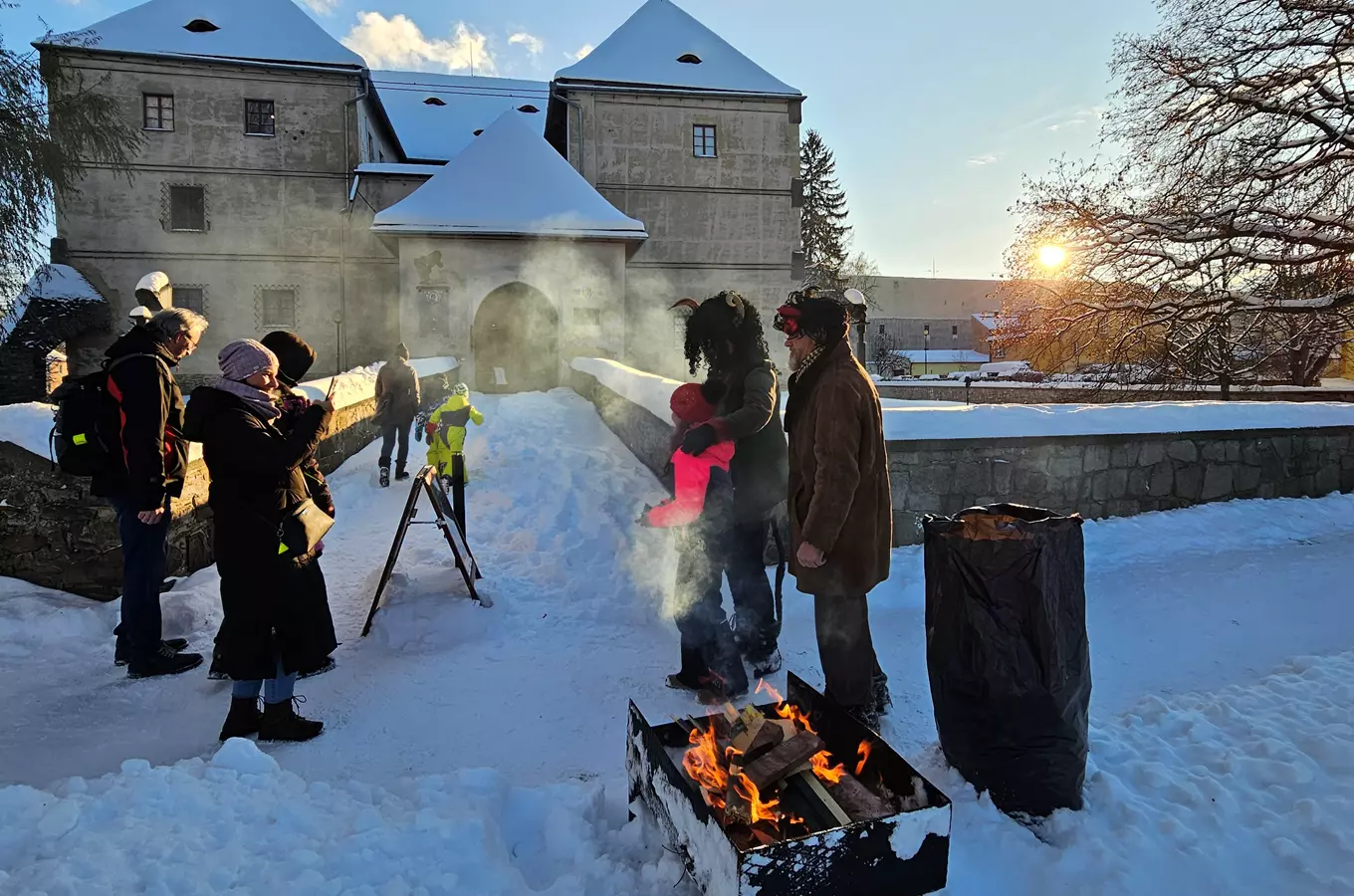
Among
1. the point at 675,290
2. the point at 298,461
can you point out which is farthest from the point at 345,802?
the point at 675,290

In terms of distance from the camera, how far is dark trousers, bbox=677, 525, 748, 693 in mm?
3842

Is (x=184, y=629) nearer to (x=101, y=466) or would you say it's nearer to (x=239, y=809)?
(x=101, y=466)

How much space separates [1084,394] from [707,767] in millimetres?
16037

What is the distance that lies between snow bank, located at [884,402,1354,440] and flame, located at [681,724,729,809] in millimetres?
3937

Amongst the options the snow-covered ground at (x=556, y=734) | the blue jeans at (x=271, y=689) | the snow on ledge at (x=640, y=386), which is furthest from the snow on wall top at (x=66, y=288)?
the blue jeans at (x=271, y=689)

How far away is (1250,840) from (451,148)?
31.6m

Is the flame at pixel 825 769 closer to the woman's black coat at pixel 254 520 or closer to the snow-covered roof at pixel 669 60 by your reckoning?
the woman's black coat at pixel 254 520

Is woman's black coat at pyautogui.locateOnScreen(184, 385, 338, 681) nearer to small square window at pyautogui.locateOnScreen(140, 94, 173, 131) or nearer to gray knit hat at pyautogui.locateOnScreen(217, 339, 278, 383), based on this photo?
gray knit hat at pyautogui.locateOnScreen(217, 339, 278, 383)

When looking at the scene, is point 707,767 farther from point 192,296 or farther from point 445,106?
point 445,106

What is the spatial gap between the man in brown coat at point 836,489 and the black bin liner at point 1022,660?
45 centimetres

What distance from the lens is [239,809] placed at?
95.7 inches

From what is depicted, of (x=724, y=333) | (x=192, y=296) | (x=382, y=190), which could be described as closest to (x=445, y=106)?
(x=382, y=190)

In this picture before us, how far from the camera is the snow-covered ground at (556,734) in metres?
2.35

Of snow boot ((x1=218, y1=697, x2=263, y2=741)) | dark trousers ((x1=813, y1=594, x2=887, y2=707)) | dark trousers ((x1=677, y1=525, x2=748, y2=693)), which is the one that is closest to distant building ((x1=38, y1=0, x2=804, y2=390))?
dark trousers ((x1=677, y1=525, x2=748, y2=693))
